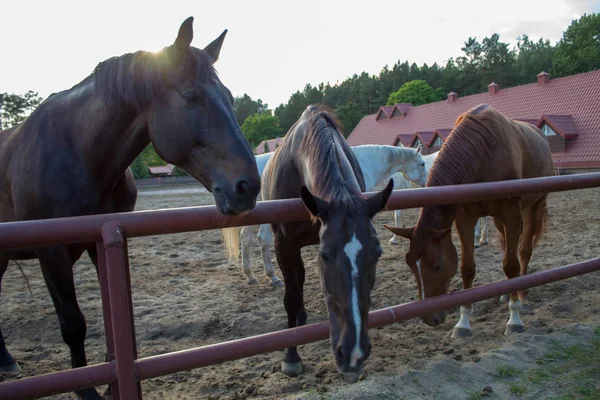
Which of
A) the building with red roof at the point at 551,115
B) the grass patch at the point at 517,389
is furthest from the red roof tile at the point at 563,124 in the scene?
the grass patch at the point at 517,389

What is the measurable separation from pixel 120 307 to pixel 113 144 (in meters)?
1.17

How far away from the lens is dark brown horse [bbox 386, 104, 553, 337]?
11.0 feet

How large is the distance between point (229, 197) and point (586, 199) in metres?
12.6

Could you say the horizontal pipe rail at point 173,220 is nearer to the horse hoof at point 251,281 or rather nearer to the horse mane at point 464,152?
the horse mane at point 464,152

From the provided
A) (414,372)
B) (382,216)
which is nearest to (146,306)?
(414,372)

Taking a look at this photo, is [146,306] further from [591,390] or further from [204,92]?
[591,390]

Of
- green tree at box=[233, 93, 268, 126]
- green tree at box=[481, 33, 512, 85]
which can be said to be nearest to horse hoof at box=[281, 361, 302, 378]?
green tree at box=[481, 33, 512, 85]

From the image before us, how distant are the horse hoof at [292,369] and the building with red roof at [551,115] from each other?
78.4ft

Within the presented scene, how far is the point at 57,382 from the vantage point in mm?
1481

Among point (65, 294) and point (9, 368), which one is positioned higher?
point (65, 294)

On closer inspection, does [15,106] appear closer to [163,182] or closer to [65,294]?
[163,182]

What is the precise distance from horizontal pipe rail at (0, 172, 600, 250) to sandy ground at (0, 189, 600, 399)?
1.22 metres

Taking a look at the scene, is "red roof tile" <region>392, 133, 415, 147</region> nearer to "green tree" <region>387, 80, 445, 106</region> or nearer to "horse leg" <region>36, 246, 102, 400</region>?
"green tree" <region>387, 80, 445, 106</region>

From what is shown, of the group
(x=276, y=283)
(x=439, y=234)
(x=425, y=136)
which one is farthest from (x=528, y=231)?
(x=425, y=136)
